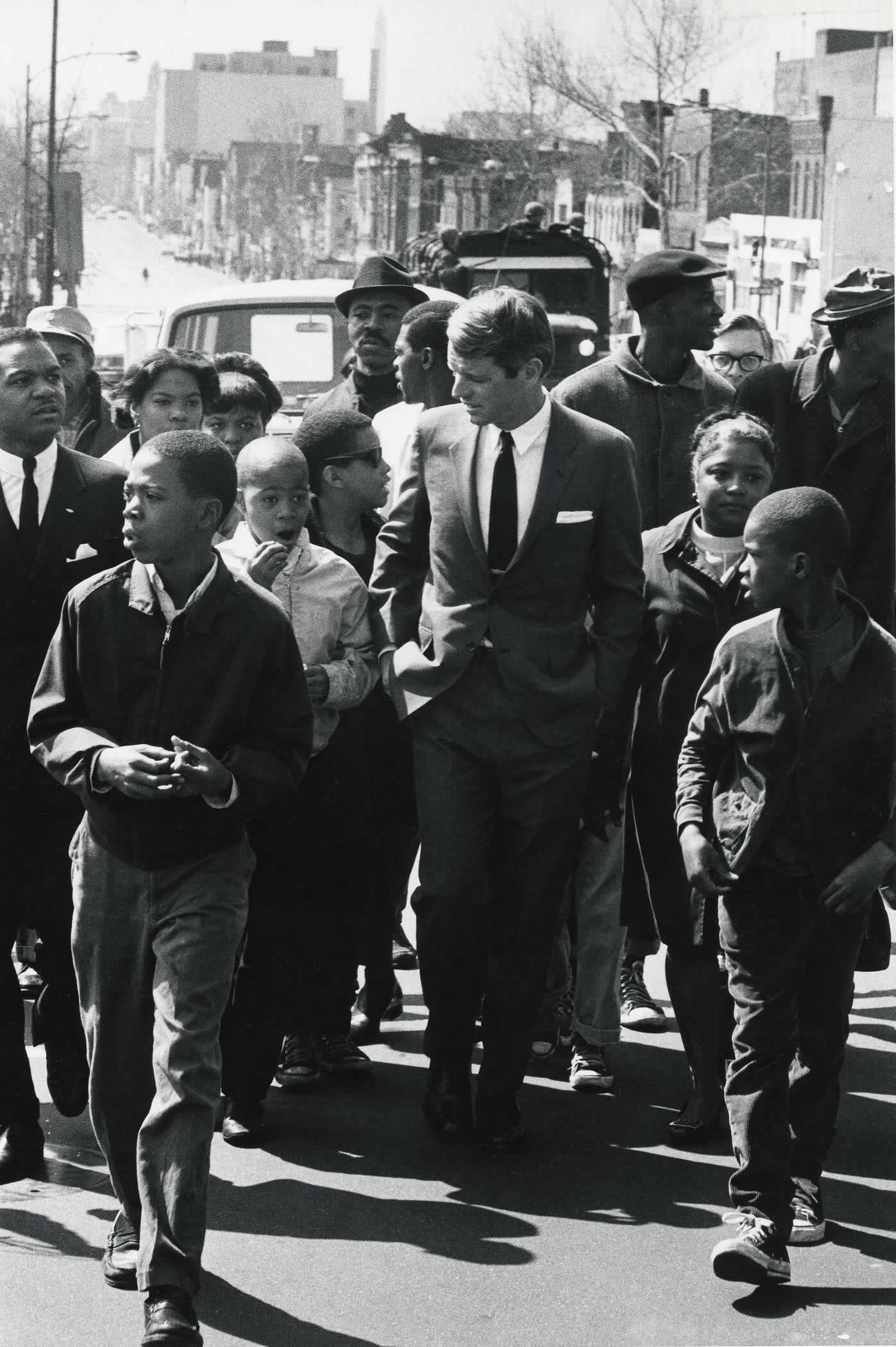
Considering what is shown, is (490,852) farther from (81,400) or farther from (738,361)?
(738,361)

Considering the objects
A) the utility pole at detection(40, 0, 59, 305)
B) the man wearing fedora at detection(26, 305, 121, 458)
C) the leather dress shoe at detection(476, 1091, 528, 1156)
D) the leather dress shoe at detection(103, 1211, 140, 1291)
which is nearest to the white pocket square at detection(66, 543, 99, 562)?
the utility pole at detection(40, 0, 59, 305)

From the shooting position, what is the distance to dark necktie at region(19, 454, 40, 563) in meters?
4.64

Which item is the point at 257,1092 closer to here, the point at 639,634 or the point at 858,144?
the point at 639,634

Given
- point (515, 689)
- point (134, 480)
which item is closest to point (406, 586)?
point (515, 689)

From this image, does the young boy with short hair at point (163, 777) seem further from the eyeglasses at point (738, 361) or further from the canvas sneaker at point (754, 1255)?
the eyeglasses at point (738, 361)

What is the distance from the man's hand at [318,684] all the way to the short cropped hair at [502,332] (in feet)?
2.87

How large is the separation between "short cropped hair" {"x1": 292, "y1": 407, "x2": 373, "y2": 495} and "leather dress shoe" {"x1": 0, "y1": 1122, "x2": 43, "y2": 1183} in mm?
1903

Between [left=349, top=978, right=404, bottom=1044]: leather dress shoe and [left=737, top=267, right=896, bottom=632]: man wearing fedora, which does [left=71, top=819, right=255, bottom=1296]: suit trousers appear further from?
[left=737, top=267, right=896, bottom=632]: man wearing fedora

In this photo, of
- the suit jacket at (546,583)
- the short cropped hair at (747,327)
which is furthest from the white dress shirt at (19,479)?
the short cropped hair at (747,327)

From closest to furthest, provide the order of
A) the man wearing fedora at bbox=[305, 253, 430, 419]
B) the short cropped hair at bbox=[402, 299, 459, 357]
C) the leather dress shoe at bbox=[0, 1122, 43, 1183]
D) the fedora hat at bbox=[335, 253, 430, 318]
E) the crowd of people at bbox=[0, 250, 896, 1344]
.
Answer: the crowd of people at bbox=[0, 250, 896, 1344] → the leather dress shoe at bbox=[0, 1122, 43, 1183] → the short cropped hair at bbox=[402, 299, 459, 357] → the man wearing fedora at bbox=[305, 253, 430, 419] → the fedora hat at bbox=[335, 253, 430, 318]

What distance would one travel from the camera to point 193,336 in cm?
1137

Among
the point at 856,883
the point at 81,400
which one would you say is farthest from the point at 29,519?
the point at 81,400

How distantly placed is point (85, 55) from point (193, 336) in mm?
6376

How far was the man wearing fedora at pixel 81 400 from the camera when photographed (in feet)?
23.3
